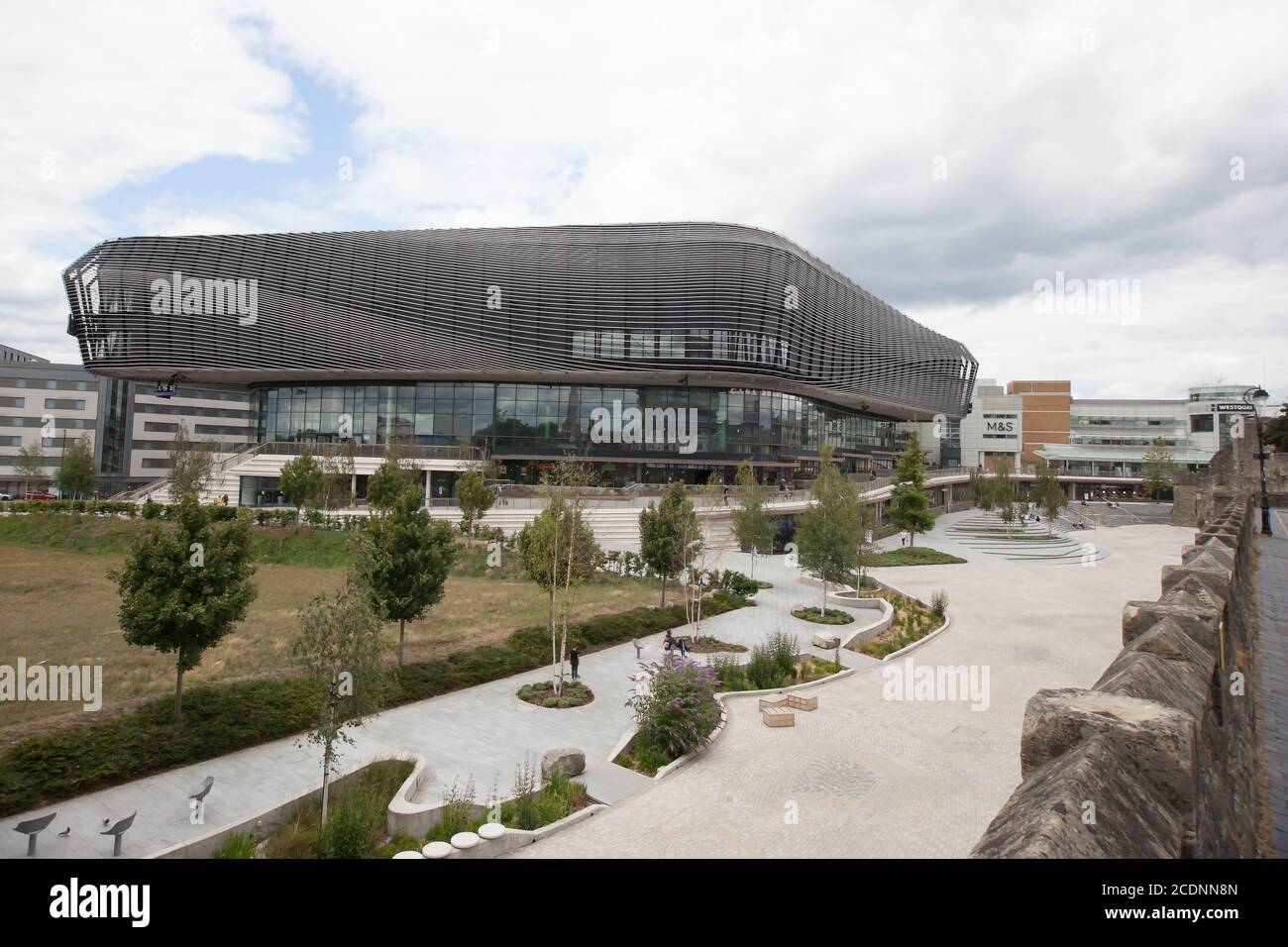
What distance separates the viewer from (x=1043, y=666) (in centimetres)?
1878

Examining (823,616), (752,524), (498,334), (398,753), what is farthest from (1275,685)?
(498,334)

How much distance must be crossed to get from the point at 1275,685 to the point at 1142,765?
4.28 m

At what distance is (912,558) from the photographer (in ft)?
139

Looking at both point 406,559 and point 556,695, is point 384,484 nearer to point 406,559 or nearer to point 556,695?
point 406,559

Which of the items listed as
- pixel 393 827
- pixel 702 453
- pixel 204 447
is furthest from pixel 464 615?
pixel 702 453

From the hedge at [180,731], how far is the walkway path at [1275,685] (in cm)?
1144

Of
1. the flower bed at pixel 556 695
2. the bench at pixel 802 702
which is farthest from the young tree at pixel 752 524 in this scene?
the bench at pixel 802 702

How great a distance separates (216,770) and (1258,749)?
13865 millimetres

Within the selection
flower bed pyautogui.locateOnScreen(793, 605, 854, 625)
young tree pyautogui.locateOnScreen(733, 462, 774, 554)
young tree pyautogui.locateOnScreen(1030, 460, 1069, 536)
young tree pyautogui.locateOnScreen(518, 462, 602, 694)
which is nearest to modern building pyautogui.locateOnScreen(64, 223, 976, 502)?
young tree pyautogui.locateOnScreen(1030, 460, 1069, 536)
